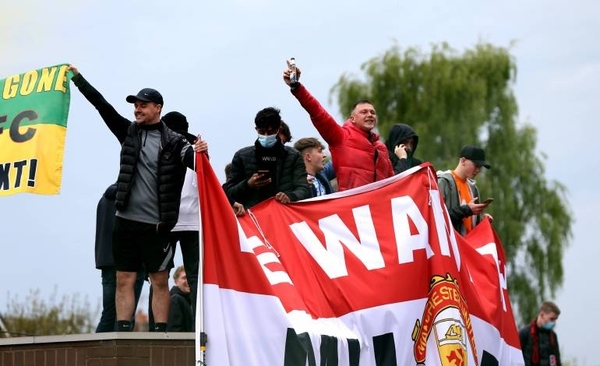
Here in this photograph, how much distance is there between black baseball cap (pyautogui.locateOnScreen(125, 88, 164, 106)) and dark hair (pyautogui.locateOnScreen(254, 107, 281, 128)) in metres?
0.85

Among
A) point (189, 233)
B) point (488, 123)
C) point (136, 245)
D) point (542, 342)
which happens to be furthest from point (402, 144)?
point (488, 123)

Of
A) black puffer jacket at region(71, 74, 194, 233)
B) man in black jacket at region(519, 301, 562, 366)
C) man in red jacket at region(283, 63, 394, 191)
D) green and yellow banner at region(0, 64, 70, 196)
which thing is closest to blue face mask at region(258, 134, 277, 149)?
black puffer jacket at region(71, 74, 194, 233)

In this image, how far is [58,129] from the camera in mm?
12164

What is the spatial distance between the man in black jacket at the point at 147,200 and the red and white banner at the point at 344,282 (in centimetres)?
55

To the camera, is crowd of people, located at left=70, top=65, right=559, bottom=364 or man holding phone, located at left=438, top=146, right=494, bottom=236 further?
man holding phone, located at left=438, top=146, right=494, bottom=236

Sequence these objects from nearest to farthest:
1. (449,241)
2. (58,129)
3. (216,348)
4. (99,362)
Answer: (216,348)
(99,362)
(58,129)
(449,241)

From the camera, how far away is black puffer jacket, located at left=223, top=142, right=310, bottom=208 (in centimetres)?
1232

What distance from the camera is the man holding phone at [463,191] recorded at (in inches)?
569

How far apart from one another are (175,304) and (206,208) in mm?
1799

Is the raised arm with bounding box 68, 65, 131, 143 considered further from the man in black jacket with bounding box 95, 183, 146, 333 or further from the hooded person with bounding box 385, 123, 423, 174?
the hooded person with bounding box 385, 123, 423, 174

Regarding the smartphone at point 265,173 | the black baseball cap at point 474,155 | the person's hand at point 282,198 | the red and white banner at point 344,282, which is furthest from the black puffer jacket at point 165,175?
the black baseball cap at point 474,155

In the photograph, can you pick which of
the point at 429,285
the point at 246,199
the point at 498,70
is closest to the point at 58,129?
the point at 246,199

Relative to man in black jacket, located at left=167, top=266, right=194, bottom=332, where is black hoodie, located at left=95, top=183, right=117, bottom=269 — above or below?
above

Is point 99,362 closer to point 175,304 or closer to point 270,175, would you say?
point 175,304
